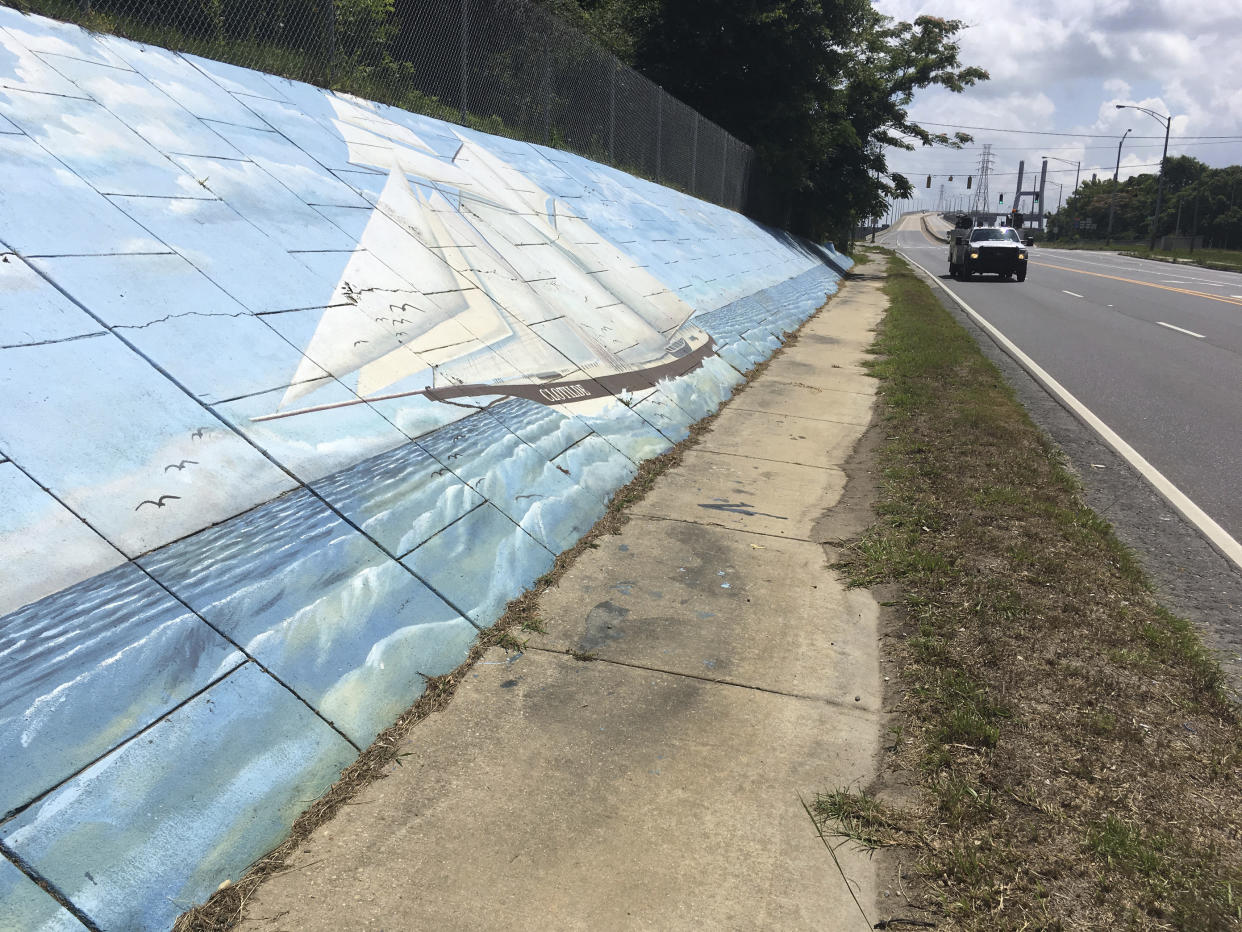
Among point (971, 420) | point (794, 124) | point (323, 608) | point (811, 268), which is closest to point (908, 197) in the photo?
point (794, 124)

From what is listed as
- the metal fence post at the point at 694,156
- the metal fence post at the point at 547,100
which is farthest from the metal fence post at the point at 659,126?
the metal fence post at the point at 547,100

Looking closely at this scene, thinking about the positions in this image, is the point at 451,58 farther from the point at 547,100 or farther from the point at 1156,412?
the point at 1156,412

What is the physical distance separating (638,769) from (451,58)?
984cm

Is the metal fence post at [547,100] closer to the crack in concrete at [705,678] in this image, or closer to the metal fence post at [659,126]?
the metal fence post at [659,126]

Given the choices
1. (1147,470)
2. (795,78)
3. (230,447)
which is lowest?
(1147,470)

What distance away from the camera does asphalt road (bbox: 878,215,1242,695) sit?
188 inches

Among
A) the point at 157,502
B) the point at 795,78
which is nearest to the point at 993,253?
the point at 795,78

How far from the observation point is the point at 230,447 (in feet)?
11.7

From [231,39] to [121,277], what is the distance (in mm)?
4323

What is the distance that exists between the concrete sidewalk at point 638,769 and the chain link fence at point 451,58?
5408 millimetres

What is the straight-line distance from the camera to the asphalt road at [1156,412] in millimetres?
4785

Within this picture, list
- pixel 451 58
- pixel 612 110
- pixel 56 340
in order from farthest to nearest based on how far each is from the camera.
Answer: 1. pixel 612 110
2. pixel 451 58
3. pixel 56 340

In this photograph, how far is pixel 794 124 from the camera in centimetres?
2741

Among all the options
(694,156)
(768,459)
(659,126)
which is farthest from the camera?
(694,156)
